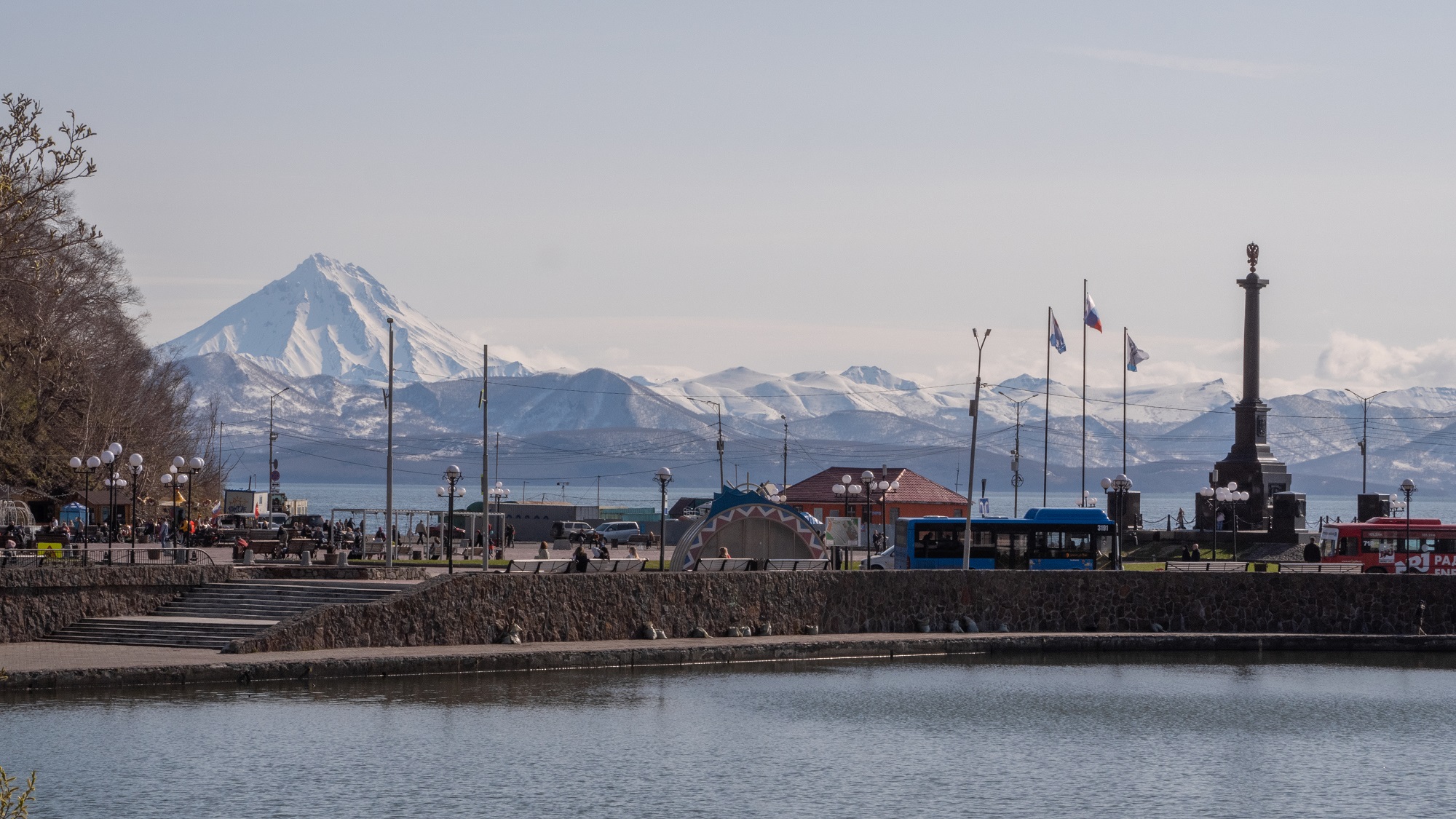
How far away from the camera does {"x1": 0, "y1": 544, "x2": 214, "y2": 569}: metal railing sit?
37688 millimetres

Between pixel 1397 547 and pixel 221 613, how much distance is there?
125 feet

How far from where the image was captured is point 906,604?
1656 inches

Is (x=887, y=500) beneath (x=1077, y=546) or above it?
above

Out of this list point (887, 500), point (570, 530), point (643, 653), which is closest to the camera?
point (643, 653)

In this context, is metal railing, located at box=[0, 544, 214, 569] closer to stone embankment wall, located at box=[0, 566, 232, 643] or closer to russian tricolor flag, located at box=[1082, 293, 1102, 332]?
stone embankment wall, located at box=[0, 566, 232, 643]

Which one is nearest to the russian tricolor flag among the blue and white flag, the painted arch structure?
the blue and white flag

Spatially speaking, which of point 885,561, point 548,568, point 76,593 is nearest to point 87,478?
point 76,593

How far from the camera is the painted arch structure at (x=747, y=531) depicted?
47.4 metres

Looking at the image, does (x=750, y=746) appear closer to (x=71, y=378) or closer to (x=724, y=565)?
(x=724, y=565)

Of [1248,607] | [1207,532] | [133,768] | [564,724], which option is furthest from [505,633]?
[1207,532]

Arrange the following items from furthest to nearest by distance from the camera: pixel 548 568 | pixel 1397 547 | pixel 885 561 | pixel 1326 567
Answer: pixel 1397 547 → pixel 1326 567 → pixel 885 561 → pixel 548 568

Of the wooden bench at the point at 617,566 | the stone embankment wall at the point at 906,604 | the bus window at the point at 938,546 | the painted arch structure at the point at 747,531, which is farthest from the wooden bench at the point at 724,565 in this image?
the bus window at the point at 938,546

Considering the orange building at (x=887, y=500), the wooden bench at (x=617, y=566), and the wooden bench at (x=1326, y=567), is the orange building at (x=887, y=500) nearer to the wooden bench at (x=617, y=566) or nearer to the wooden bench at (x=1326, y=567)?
the wooden bench at (x=1326, y=567)

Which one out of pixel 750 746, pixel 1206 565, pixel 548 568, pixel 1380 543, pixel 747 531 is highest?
pixel 747 531
